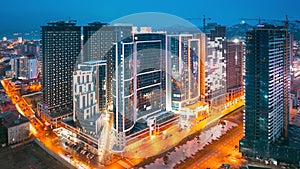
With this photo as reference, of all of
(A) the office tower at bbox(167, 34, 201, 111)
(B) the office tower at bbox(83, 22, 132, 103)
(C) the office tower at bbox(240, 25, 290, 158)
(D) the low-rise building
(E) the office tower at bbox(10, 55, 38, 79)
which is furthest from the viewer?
(E) the office tower at bbox(10, 55, 38, 79)

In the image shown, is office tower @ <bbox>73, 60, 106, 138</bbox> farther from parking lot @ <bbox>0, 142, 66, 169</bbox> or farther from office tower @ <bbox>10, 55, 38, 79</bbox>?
office tower @ <bbox>10, 55, 38, 79</bbox>

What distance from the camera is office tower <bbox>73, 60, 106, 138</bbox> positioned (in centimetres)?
772

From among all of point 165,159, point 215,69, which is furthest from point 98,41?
point 165,159

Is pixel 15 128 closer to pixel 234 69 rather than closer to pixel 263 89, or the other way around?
pixel 263 89

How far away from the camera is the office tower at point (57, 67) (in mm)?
10141

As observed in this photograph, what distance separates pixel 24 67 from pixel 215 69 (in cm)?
990

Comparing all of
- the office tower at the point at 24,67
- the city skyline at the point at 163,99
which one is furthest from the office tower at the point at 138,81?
the office tower at the point at 24,67

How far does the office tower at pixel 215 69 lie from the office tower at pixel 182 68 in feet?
2.00

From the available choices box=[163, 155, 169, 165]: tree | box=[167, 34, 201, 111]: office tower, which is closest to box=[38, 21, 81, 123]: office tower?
box=[167, 34, 201, 111]: office tower

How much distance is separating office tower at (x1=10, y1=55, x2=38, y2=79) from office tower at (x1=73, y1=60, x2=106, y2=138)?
7261 mm

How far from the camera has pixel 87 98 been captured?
8539 mm

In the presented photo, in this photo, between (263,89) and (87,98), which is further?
(87,98)

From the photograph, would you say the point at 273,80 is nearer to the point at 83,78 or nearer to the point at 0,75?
the point at 83,78

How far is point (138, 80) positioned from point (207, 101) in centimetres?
321
